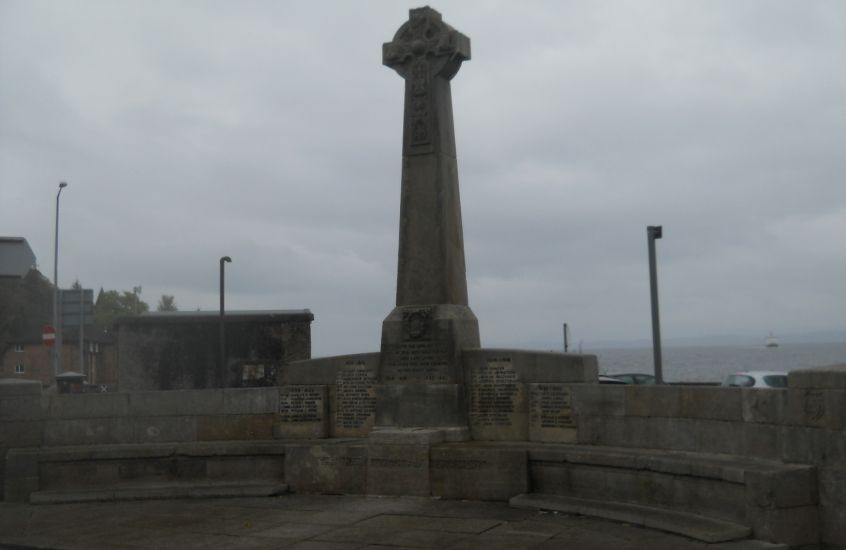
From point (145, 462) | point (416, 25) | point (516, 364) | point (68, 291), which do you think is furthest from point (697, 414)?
point (68, 291)

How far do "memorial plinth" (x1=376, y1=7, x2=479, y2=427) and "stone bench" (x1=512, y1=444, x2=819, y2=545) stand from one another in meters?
1.74

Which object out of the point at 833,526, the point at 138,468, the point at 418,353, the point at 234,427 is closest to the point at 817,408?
the point at 833,526

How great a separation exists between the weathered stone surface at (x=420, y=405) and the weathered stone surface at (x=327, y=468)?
2.29 ft

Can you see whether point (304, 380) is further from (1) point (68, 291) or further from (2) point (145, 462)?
(1) point (68, 291)

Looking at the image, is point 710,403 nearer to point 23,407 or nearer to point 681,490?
point 681,490

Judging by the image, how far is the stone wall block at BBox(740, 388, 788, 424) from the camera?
8336 mm

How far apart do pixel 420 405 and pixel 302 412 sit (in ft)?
6.22

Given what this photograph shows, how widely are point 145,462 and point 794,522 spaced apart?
316 inches

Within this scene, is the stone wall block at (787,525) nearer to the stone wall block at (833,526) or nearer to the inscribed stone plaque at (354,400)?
the stone wall block at (833,526)

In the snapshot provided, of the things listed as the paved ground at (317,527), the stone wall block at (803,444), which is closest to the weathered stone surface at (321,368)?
the paved ground at (317,527)

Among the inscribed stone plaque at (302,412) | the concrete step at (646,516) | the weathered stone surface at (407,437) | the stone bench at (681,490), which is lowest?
the concrete step at (646,516)

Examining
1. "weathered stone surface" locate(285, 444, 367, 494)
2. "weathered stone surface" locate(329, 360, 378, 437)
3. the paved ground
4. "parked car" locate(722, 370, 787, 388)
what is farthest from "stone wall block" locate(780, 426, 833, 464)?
"parked car" locate(722, 370, 787, 388)

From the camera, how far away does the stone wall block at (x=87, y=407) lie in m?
12.5

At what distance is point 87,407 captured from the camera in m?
12.6
